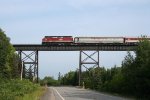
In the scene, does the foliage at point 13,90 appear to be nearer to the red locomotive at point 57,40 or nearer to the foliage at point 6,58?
the foliage at point 6,58

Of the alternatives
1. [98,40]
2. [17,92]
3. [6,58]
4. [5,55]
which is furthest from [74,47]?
[17,92]

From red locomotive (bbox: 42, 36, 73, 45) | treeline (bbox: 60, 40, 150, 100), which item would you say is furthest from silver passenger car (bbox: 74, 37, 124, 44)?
treeline (bbox: 60, 40, 150, 100)

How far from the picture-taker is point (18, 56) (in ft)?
323

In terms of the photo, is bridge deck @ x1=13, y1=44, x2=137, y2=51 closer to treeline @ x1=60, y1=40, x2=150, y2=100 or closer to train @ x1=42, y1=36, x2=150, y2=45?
train @ x1=42, y1=36, x2=150, y2=45

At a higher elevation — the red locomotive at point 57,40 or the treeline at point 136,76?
the red locomotive at point 57,40

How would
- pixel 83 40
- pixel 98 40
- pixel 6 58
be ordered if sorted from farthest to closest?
pixel 83 40
pixel 98 40
pixel 6 58

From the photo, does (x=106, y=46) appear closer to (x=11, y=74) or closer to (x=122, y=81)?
(x=11, y=74)

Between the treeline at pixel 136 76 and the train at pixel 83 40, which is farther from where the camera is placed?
the train at pixel 83 40

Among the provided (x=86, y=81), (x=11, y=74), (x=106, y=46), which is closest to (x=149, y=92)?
(x=11, y=74)

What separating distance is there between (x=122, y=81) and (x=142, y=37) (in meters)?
7.21

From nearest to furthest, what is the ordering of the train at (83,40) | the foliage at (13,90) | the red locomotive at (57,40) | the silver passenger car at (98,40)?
the foliage at (13,90) → the red locomotive at (57,40) → the train at (83,40) → the silver passenger car at (98,40)

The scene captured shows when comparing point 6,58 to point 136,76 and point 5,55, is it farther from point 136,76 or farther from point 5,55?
point 136,76

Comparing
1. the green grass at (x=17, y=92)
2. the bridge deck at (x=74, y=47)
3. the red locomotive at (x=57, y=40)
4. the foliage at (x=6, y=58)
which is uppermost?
the red locomotive at (x=57, y=40)

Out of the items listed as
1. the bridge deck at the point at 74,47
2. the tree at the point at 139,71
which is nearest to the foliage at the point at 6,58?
the bridge deck at the point at 74,47
